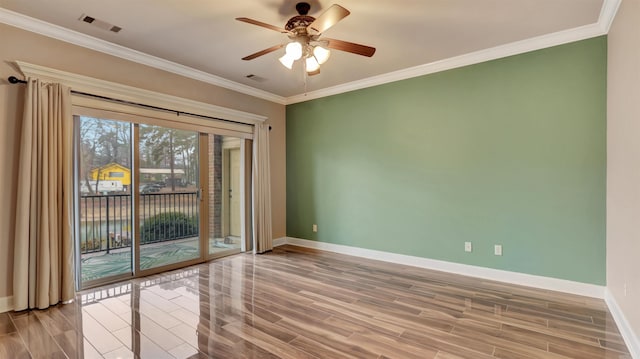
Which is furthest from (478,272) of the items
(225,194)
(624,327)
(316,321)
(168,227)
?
(168,227)

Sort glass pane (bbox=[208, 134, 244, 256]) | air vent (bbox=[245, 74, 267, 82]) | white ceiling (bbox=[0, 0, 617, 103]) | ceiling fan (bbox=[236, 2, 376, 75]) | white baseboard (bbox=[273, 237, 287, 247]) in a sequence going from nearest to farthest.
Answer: ceiling fan (bbox=[236, 2, 376, 75])
white ceiling (bbox=[0, 0, 617, 103])
air vent (bbox=[245, 74, 267, 82])
glass pane (bbox=[208, 134, 244, 256])
white baseboard (bbox=[273, 237, 287, 247])

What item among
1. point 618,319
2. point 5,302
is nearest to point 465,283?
point 618,319

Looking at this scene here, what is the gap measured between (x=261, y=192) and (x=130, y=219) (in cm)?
196

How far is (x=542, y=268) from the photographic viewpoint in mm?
3420

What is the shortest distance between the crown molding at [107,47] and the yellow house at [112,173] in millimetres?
1338

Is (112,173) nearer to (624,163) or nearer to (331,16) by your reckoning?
(331,16)

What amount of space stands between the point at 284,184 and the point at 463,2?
13.4 ft

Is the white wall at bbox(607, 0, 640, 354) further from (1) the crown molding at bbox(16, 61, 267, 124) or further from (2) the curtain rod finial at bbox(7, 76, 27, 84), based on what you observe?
(2) the curtain rod finial at bbox(7, 76, 27, 84)

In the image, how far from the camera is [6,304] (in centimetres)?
287

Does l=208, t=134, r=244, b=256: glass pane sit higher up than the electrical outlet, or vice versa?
l=208, t=134, r=244, b=256: glass pane

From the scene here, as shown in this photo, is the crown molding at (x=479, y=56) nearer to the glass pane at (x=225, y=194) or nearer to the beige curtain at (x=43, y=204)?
the glass pane at (x=225, y=194)

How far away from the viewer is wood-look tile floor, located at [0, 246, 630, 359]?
87.9 inches

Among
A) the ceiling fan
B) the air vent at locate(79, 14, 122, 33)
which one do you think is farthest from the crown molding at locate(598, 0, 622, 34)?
the air vent at locate(79, 14, 122, 33)

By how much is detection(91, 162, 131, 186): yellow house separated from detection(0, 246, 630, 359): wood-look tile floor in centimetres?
128
